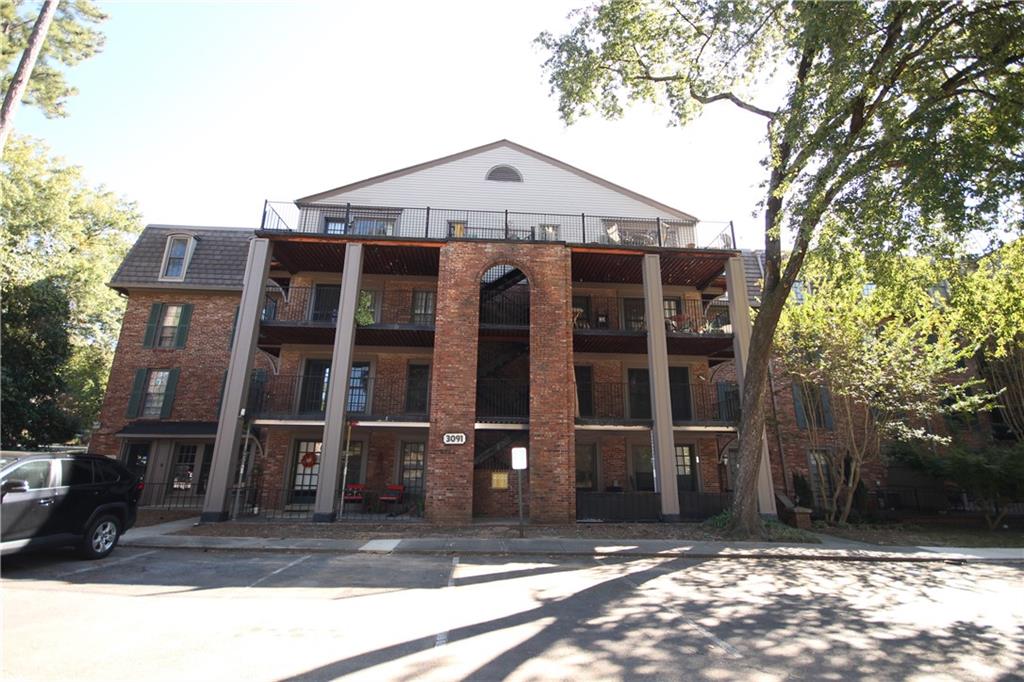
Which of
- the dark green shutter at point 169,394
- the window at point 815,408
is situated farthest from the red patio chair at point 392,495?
the window at point 815,408

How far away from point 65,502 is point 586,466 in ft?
43.8

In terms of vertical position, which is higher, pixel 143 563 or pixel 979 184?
pixel 979 184

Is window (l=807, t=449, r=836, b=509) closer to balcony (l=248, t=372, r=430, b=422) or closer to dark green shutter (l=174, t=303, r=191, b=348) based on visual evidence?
balcony (l=248, t=372, r=430, b=422)

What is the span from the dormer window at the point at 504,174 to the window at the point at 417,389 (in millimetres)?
8122

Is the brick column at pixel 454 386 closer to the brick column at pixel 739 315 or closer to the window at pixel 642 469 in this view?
the window at pixel 642 469

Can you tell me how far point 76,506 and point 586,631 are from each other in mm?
8392

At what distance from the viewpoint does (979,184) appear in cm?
805

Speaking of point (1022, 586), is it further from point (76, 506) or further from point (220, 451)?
point (220, 451)

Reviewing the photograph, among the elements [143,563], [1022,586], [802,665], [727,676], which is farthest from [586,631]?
[1022,586]

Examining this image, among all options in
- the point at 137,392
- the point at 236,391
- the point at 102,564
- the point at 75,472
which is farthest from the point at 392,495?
the point at 137,392

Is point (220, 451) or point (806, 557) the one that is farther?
point (220, 451)

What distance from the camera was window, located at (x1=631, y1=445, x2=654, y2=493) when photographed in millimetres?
16266

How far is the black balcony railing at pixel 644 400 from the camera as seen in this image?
53.5 ft

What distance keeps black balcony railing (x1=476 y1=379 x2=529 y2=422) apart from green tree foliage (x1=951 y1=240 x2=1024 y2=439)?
12.0 m
